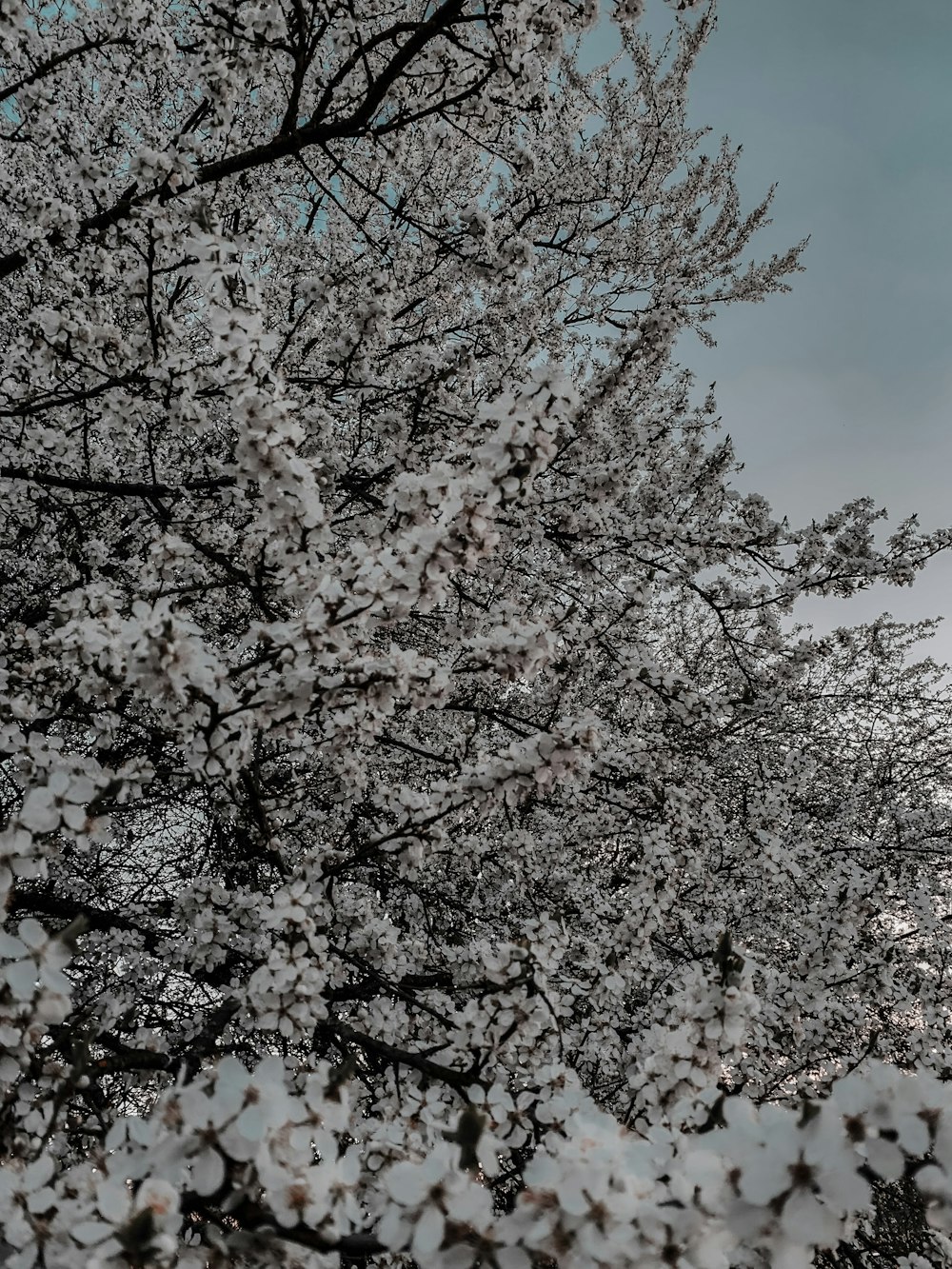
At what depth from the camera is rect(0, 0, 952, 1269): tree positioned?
1367mm

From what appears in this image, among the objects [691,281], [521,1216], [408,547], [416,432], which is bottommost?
[521,1216]

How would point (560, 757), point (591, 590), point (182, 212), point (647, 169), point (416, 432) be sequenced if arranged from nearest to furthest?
point (560, 757), point (182, 212), point (416, 432), point (591, 590), point (647, 169)

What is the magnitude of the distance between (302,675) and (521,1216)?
163cm

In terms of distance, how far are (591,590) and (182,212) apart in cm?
349

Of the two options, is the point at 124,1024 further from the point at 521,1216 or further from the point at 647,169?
the point at 647,169

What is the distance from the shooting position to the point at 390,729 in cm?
627

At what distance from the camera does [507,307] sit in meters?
6.28

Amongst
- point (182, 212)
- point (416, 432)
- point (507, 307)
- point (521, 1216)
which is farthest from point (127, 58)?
point (521, 1216)

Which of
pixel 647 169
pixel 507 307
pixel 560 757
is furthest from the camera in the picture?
pixel 647 169

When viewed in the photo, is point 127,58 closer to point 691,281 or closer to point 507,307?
point 507,307

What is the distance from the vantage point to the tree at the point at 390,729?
1.37 metres

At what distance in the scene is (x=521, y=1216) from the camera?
1.26m

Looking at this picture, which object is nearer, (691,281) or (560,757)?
(560,757)

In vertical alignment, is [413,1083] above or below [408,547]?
below
